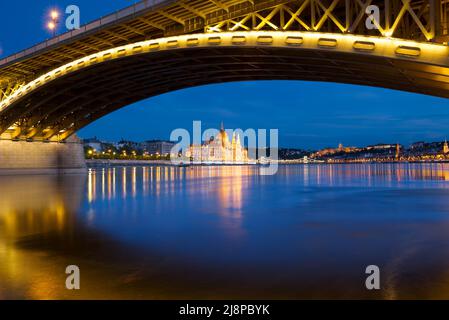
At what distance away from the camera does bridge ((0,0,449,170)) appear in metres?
21.1

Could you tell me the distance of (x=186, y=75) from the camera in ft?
142

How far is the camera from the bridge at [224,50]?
2109 centimetres

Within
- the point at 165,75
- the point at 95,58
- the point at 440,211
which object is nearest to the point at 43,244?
the point at 440,211

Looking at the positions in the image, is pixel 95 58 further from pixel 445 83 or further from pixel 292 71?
pixel 445 83

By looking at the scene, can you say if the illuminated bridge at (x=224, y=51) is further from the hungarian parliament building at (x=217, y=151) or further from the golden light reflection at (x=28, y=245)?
the hungarian parliament building at (x=217, y=151)

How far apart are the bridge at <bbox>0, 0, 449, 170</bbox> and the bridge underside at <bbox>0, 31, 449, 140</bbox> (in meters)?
0.12

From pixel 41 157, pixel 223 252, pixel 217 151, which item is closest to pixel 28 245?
pixel 223 252

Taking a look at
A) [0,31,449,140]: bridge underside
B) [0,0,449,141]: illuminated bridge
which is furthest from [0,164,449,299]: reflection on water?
[0,31,449,140]: bridge underside

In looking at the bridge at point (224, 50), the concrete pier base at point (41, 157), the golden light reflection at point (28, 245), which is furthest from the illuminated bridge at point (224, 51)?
the golden light reflection at point (28, 245)

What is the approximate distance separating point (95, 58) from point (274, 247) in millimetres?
30187

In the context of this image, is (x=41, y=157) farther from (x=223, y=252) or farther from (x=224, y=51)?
(x=223, y=252)

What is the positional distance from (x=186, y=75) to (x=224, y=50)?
14211 mm

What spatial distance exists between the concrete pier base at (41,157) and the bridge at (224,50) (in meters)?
1.99

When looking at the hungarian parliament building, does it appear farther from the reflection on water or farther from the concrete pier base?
the reflection on water
